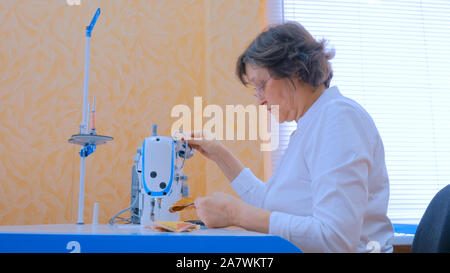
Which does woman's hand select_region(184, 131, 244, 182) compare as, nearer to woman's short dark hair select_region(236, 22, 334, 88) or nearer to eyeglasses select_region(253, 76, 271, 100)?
eyeglasses select_region(253, 76, 271, 100)

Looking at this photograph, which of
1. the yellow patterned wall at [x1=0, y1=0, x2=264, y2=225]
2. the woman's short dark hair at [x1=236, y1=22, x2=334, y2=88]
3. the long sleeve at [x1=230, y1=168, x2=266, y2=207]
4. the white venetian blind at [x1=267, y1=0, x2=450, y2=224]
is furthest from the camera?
the white venetian blind at [x1=267, y1=0, x2=450, y2=224]

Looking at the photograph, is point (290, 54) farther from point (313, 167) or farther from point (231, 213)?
point (231, 213)

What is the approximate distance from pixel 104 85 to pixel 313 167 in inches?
62.8

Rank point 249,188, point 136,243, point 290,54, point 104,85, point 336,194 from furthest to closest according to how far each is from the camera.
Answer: point 104,85 < point 249,188 < point 290,54 < point 336,194 < point 136,243

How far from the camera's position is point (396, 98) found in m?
2.67

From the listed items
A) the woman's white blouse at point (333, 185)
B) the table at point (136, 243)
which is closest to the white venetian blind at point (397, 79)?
the woman's white blouse at point (333, 185)

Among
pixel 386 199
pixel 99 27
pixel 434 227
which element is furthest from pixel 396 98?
pixel 99 27

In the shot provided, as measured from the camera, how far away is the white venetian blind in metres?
2.62

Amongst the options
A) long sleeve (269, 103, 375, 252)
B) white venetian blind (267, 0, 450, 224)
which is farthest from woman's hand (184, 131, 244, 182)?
white venetian blind (267, 0, 450, 224)

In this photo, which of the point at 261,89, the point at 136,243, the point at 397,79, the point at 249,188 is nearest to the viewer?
the point at 136,243

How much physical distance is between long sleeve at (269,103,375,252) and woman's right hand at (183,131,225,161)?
0.62 metres

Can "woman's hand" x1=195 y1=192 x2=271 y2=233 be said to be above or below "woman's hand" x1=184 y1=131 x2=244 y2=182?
below

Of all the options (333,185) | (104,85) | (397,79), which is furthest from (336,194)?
(397,79)

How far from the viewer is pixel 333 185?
964 mm
